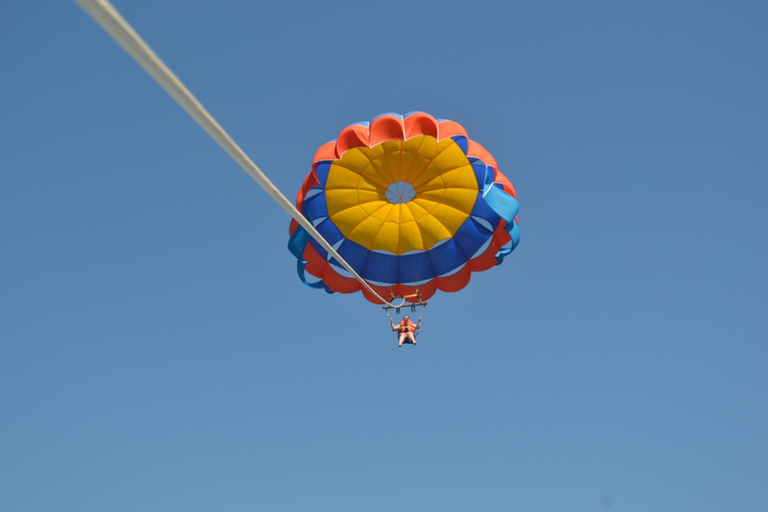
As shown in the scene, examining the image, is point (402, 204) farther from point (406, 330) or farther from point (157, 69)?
point (157, 69)

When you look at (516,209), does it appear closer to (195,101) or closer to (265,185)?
(265,185)

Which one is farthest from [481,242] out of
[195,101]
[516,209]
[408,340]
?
[195,101]

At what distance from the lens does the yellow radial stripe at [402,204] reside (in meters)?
18.8

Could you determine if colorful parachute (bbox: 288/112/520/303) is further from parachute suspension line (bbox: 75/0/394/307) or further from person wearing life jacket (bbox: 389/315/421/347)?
parachute suspension line (bbox: 75/0/394/307)

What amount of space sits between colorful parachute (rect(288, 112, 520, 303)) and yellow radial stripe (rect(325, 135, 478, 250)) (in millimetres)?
22

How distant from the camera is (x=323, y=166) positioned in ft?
62.7

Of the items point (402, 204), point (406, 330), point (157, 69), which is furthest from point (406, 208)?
point (157, 69)

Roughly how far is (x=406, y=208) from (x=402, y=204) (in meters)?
0.15

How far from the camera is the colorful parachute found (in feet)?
61.8

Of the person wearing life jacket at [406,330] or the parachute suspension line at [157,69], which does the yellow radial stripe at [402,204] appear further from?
the parachute suspension line at [157,69]

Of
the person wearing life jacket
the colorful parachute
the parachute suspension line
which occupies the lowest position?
the parachute suspension line

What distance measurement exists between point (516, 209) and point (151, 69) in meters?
13.3

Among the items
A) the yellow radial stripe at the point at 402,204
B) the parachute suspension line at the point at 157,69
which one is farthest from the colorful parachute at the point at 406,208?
the parachute suspension line at the point at 157,69

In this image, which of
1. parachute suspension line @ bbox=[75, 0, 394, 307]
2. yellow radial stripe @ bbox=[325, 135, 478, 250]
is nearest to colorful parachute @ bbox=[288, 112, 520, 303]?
yellow radial stripe @ bbox=[325, 135, 478, 250]
